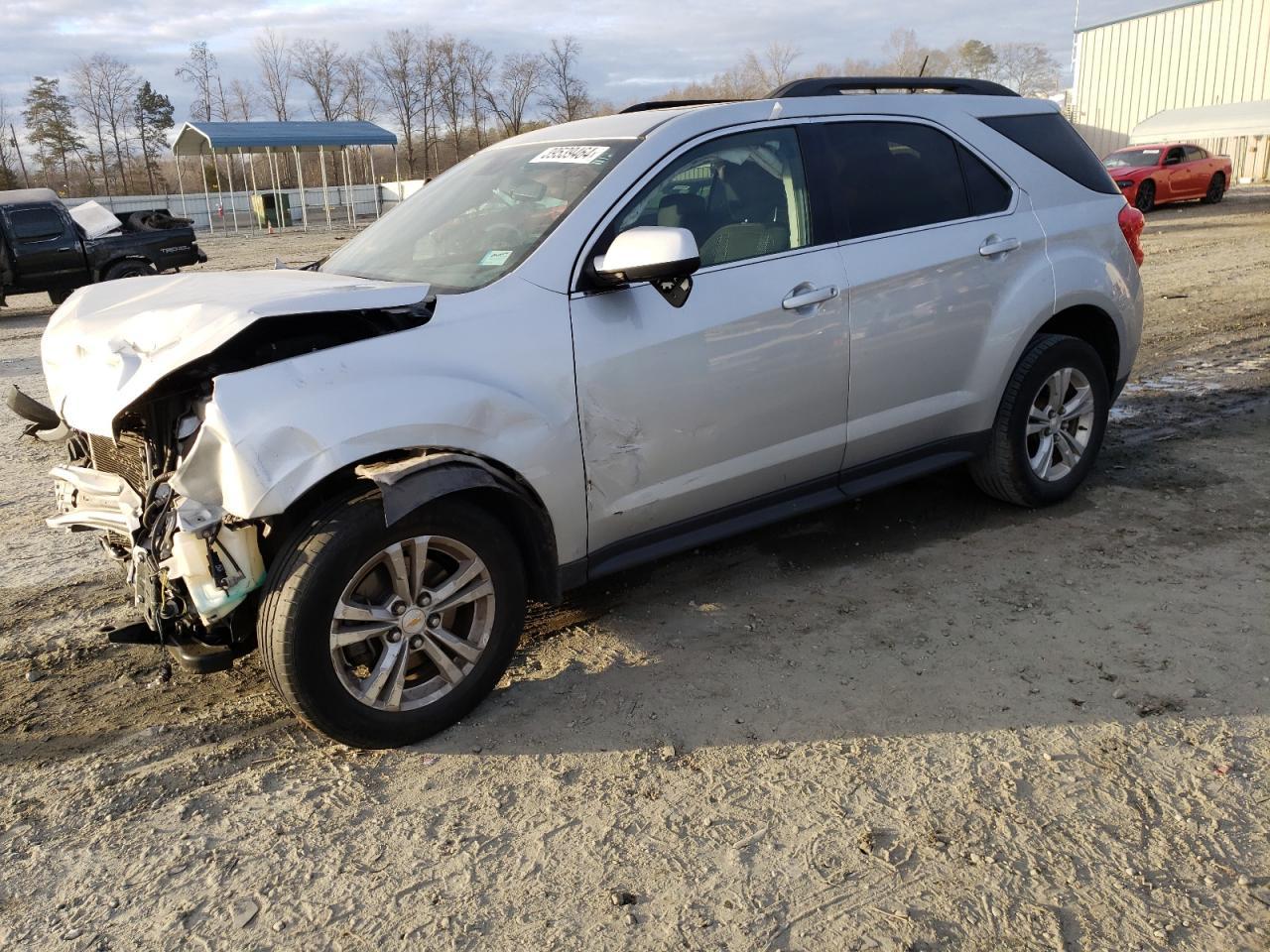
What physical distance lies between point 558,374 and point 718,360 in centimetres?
66

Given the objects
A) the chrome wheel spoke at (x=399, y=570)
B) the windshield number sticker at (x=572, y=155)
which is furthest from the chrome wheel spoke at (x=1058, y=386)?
the chrome wheel spoke at (x=399, y=570)

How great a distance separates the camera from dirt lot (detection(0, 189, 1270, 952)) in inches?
102

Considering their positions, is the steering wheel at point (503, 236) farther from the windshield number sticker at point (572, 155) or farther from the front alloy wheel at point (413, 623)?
the front alloy wheel at point (413, 623)

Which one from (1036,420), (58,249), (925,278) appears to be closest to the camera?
(925,278)

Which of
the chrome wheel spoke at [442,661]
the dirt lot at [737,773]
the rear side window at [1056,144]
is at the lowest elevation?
the dirt lot at [737,773]

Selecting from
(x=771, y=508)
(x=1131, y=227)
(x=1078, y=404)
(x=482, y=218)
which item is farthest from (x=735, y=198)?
(x=1131, y=227)

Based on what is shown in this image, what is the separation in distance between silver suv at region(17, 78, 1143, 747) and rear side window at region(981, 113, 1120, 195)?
0.02m

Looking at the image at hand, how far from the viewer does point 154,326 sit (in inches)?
125

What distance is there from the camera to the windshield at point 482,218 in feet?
12.1

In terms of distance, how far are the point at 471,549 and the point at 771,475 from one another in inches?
54.5

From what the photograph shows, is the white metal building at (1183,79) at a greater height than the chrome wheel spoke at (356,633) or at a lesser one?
greater

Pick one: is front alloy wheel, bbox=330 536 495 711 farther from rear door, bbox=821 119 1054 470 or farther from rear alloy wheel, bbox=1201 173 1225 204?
rear alloy wheel, bbox=1201 173 1225 204

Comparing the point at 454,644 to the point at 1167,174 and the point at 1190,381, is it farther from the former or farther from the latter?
the point at 1167,174

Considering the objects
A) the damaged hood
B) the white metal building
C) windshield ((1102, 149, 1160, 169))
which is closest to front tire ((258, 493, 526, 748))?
the damaged hood
